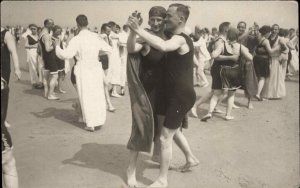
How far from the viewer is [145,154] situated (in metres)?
5.63

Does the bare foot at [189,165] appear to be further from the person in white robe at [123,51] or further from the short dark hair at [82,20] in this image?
the person in white robe at [123,51]

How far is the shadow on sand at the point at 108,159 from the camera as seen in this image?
4938mm

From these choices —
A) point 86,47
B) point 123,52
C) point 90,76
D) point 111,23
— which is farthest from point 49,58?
point 86,47

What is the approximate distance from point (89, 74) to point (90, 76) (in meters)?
0.04

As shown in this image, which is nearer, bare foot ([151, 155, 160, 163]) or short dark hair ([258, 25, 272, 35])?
bare foot ([151, 155, 160, 163])

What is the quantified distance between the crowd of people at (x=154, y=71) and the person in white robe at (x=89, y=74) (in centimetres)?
2

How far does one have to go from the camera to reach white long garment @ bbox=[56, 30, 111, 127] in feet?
21.5

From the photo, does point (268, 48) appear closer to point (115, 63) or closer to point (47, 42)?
point (115, 63)

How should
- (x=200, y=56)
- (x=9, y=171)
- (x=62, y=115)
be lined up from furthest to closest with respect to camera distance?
(x=200, y=56), (x=62, y=115), (x=9, y=171)

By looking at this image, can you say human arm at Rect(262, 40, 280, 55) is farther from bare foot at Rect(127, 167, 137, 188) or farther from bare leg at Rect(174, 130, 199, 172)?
bare foot at Rect(127, 167, 137, 188)

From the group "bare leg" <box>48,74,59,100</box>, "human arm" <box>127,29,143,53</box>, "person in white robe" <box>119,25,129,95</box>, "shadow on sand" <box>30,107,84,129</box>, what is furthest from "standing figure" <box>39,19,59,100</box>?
"human arm" <box>127,29,143,53</box>

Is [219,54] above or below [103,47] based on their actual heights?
below

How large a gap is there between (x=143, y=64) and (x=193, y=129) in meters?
2.84

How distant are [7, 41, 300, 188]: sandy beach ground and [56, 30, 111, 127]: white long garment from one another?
0.33 meters
